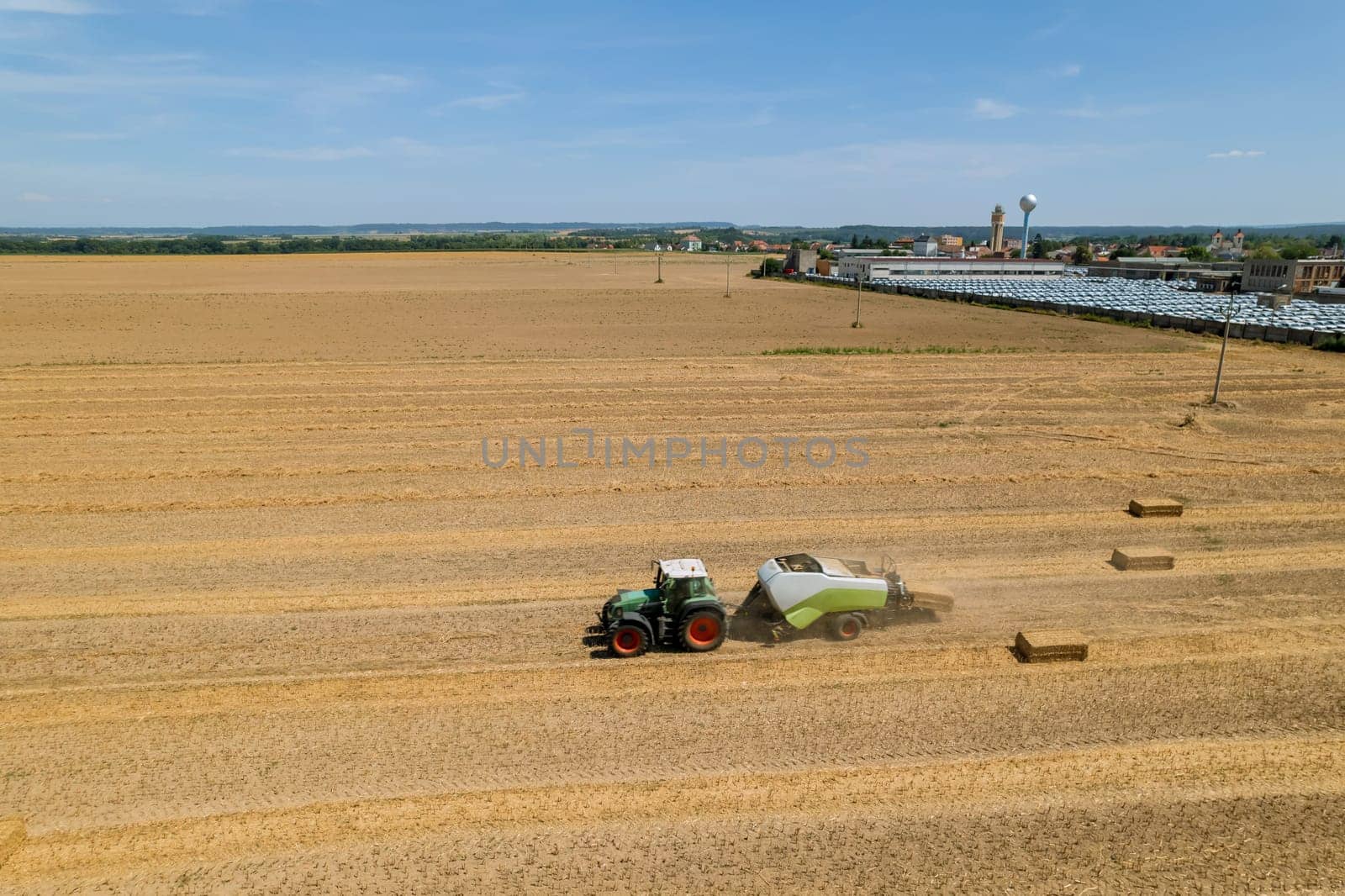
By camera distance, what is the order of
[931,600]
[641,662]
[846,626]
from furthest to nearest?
[931,600] → [846,626] → [641,662]

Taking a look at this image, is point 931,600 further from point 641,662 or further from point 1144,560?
point 1144,560

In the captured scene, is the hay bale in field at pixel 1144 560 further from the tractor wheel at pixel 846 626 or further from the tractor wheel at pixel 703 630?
the tractor wheel at pixel 703 630

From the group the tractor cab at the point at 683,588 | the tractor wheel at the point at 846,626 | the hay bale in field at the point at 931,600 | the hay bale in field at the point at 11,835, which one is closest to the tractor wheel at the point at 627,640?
the tractor cab at the point at 683,588

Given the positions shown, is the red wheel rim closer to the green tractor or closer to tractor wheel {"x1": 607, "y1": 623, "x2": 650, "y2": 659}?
the green tractor

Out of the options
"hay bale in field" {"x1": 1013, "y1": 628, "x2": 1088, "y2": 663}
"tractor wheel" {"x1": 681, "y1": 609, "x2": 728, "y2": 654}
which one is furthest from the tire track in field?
"tractor wheel" {"x1": 681, "y1": 609, "x2": 728, "y2": 654}

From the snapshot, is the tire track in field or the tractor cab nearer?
the tire track in field

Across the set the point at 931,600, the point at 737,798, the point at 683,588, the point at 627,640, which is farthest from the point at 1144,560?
the point at 737,798

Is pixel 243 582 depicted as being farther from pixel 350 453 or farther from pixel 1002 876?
pixel 1002 876
